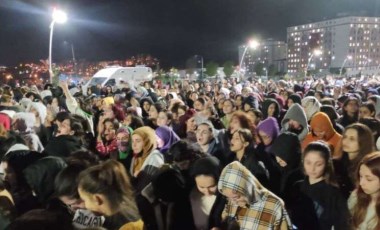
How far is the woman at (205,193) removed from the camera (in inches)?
166

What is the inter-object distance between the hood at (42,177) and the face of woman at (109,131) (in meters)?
2.94

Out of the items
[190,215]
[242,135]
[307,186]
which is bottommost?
[190,215]

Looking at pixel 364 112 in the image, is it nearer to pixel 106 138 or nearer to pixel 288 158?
pixel 288 158

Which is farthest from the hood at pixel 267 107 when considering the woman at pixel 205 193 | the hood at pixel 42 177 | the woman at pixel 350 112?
the hood at pixel 42 177

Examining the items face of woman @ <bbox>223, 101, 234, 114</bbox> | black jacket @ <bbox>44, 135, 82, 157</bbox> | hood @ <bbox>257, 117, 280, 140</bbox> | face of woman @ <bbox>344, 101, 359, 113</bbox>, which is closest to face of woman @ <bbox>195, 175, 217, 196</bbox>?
black jacket @ <bbox>44, 135, 82, 157</bbox>

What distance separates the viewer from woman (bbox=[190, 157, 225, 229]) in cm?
421

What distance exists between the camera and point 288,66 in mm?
151625

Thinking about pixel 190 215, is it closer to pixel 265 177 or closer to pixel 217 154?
pixel 265 177

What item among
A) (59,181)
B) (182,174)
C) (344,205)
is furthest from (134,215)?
(344,205)

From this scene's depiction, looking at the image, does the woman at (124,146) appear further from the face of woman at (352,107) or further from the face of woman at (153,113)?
the face of woman at (352,107)

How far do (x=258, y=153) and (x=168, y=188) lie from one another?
5.80 ft

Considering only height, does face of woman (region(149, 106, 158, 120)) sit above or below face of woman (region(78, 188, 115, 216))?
above

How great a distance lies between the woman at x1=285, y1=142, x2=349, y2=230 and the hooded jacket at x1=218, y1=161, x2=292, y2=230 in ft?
2.01

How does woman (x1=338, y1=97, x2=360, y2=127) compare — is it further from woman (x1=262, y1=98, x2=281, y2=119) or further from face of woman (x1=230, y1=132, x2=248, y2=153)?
face of woman (x1=230, y1=132, x2=248, y2=153)
